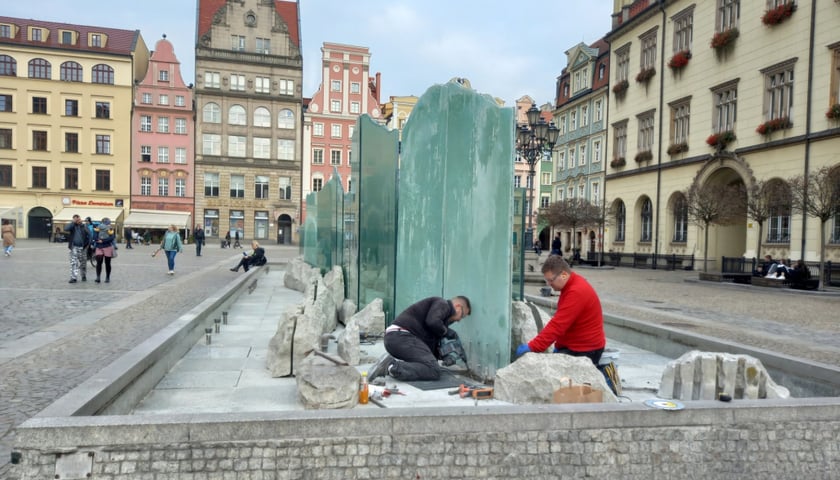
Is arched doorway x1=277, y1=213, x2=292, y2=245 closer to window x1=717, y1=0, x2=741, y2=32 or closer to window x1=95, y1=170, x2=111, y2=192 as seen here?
window x1=95, y1=170, x2=111, y2=192

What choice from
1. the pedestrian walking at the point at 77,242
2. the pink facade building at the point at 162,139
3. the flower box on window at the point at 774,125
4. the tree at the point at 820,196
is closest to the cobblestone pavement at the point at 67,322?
the pedestrian walking at the point at 77,242

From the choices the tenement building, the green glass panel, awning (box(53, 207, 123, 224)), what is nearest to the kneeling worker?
the green glass panel

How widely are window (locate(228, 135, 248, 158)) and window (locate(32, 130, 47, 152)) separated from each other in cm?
1545

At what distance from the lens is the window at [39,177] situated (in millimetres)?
53500

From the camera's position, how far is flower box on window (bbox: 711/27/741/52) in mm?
27438

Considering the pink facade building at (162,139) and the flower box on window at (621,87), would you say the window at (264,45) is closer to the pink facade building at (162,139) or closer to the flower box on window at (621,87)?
the pink facade building at (162,139)

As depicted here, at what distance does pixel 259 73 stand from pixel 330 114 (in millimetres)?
Answer: 7502

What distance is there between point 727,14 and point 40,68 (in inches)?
2100

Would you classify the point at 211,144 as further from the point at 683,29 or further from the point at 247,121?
the point at 683,29

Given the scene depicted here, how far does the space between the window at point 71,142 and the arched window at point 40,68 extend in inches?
200

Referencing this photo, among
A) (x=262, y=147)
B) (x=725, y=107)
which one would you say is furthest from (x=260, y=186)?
(x=725, y=107)

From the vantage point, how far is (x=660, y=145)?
3325 centimetres

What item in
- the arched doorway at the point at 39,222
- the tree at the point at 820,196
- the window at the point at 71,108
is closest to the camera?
the tree at the point at 820,196

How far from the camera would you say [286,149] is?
5869cm
